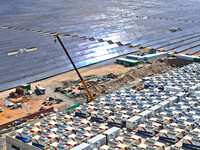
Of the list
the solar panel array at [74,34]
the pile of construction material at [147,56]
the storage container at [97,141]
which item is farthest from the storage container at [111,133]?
the pile of construction material at [147,56]

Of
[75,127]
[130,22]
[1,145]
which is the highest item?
[130,22]

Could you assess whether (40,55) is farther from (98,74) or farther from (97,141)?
(97,141)

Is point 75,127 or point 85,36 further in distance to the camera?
point 85,36

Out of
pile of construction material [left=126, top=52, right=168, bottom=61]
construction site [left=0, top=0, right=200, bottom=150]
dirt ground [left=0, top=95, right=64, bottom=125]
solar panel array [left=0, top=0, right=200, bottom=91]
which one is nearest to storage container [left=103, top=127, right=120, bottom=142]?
construction site [left=0, top=0, right=200, bottom=150]

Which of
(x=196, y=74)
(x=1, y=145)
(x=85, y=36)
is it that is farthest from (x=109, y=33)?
(x=1, y=145)

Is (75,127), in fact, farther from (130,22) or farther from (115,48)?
(130,22)

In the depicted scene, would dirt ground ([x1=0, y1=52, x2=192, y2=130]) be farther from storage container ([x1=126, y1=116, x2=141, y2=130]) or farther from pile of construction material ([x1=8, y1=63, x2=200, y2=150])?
storage container ([x1=126, y1=116, x2=141, y2=130])
